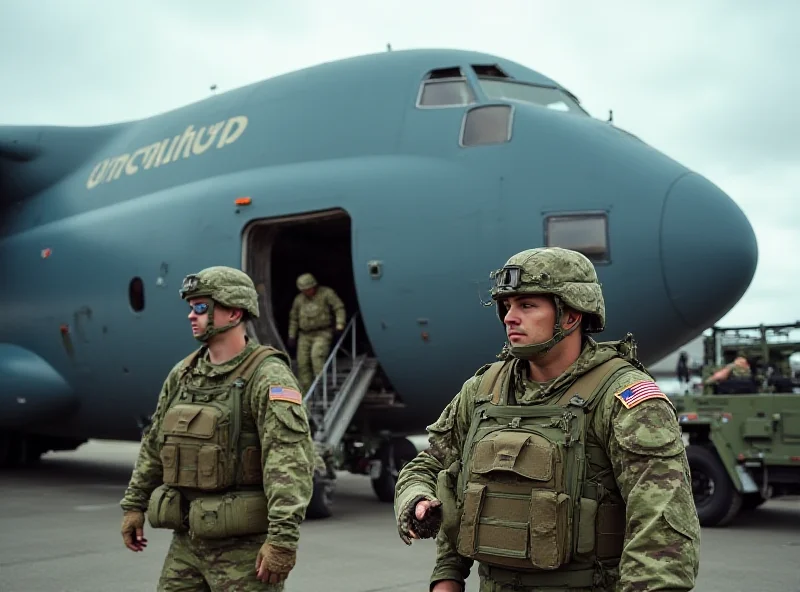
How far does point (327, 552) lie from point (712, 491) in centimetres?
411

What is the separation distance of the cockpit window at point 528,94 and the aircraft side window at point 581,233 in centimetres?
176

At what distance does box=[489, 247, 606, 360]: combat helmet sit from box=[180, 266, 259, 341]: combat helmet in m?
1.88

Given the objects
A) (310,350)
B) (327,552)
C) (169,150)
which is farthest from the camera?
(169,150)

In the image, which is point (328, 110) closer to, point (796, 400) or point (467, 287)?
point (467, 287)

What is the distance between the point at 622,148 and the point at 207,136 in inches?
194

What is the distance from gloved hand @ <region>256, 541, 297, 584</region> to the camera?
3.82 m

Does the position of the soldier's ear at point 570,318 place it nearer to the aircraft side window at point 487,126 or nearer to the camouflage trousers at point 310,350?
the aircraft side window at point 487,126

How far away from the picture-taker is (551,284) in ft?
9.77

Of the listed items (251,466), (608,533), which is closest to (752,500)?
(251,466)

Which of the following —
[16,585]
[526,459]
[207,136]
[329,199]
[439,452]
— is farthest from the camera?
[207,136]

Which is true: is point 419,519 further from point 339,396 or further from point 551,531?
point 339,396

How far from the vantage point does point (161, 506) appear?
13.9 ft

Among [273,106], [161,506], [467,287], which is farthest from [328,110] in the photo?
[161,506]

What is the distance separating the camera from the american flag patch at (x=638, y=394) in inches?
107
